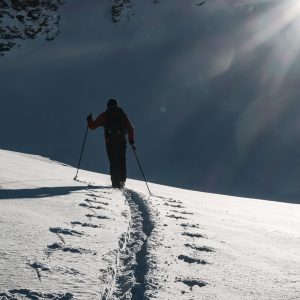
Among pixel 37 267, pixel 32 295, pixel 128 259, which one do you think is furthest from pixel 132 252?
pixel 32 295

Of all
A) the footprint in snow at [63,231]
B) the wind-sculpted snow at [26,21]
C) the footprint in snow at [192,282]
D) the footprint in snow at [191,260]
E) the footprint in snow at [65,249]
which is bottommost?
the footprint in snow at [192,282]

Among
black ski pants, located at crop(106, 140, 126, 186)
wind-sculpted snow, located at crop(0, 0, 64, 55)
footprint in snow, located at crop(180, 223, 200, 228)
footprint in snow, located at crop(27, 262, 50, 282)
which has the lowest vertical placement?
footprint in snow, located at crop(27, 262, 50, 282)

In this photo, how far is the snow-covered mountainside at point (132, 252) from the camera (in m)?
2.98

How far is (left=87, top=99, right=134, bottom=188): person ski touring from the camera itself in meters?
8.84

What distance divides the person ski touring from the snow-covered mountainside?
9.13ft

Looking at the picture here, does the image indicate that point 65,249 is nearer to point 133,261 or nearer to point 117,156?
point 133,261

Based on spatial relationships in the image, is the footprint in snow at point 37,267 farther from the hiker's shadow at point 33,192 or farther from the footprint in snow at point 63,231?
the hiker's shadow at point 33,192

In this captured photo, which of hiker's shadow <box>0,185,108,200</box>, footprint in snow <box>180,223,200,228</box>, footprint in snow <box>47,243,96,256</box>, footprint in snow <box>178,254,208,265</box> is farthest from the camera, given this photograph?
hiker's shadow <box>0,185,108,200</box>

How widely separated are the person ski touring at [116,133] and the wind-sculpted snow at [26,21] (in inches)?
1333

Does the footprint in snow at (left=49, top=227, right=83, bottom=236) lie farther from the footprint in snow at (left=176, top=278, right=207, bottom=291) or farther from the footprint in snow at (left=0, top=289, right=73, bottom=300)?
the footprint in snow at (left=0, top=289, right=73, bottom=300)

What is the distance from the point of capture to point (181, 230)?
4855 millimetres

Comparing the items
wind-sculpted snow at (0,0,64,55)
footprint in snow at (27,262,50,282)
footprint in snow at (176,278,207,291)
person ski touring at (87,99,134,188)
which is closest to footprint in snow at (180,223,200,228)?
footprint in snow at (176,278,207,291)

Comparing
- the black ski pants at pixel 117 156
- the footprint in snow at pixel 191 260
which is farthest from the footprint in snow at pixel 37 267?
the black ski pants at pixel 117 156

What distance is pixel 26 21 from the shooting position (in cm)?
4303
